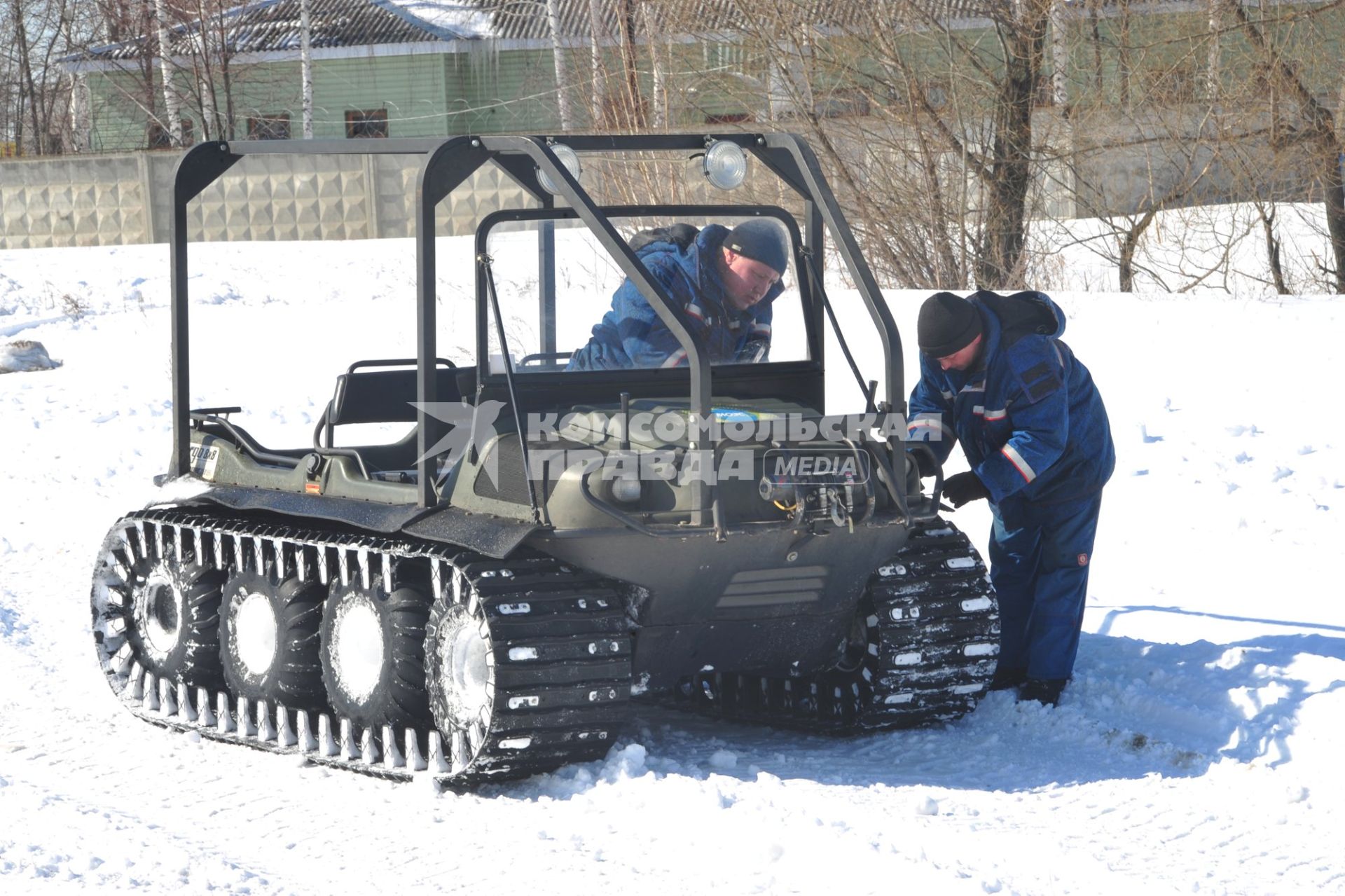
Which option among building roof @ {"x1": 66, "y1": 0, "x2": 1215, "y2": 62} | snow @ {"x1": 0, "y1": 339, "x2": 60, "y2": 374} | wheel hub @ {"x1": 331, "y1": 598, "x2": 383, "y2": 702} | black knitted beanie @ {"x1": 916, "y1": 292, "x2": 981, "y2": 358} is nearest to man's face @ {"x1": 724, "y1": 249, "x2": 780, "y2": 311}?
black knitted beanie @ {"x1": 916, "y1": 292, "x2": 981, "y2": 358}

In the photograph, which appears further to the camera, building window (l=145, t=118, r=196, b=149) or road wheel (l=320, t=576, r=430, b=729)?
building window (l=145, t=118, r=196, b=149)

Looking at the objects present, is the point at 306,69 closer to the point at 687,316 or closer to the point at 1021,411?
the point at 687,316

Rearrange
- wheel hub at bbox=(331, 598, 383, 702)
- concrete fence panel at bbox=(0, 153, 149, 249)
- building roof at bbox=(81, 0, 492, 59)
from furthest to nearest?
building roof at bbox=(81, 0, 492, 59)
concrete fence panel at bbox=(0, 153, 149, 249)
wheel hub at bbox=(331, 598, 383, 702)

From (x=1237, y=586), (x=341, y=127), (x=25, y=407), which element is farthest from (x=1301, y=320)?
(x=341, y=127)

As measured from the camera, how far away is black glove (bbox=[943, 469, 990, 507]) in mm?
5785

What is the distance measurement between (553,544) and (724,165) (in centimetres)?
138

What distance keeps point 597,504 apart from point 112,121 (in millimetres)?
33324

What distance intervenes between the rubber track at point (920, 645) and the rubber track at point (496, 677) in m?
0.94

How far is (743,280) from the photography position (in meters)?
5.60

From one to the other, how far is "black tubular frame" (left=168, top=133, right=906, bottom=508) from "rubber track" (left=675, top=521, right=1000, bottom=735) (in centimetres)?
75

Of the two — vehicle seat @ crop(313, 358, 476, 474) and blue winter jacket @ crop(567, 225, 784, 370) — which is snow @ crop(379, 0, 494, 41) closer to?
vehicle seat @ crop(313, 358, 476, 474)

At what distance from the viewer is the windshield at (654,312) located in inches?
219

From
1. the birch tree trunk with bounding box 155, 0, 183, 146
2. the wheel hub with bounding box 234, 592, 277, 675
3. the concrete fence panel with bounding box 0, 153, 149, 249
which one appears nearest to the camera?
the wheel hub with bounding box 234, 592, 277, 675

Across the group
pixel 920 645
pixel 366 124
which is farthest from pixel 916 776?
pixel 366 124
